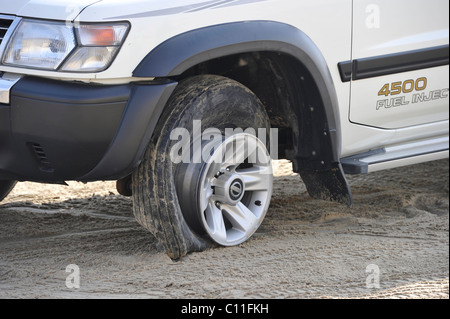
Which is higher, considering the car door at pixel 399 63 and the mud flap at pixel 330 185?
the car door at pixel 399 63

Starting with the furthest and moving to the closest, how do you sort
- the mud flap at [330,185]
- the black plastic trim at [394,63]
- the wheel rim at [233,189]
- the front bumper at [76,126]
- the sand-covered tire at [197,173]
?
the mud flap at [330,185]
the black plastic trim at [394,63]
the wheel rim at [233,189]
the sand-covered tire at [197,173]
the front bumper at [76,126]

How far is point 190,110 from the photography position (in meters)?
3.78

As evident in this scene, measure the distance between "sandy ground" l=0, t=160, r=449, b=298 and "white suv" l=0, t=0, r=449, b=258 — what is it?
203mm

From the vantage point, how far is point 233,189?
156 inches

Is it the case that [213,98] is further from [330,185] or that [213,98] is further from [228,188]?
[330,185]

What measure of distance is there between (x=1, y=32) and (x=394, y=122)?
7.12ft

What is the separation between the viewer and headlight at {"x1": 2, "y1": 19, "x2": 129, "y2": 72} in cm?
344

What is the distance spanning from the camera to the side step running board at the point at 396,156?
4.35 m

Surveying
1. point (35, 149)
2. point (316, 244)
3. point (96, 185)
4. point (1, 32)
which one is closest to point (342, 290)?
point (316, 244)
